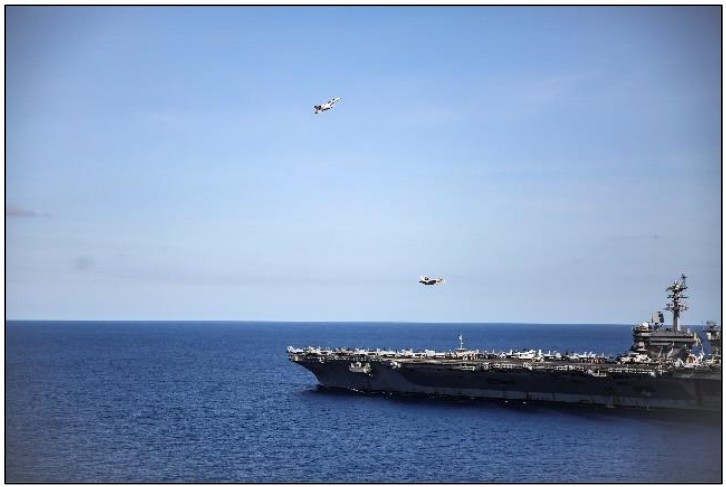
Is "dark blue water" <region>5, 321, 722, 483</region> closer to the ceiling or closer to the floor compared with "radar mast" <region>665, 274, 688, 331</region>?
closer to the floor

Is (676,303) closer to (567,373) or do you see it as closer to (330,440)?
(567,373)

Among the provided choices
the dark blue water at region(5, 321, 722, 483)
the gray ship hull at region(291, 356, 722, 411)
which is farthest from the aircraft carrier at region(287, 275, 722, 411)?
the dark blue water at region(5, 321, 722, 483)

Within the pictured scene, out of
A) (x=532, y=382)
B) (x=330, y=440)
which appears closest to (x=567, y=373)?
(x=532, y=382)

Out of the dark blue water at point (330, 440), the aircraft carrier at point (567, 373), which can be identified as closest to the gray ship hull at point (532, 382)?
the aircraft carrier at point (567, 373)

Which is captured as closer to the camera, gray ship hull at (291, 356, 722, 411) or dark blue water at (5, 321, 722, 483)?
dark blue water at (5, 321, 722, 483)

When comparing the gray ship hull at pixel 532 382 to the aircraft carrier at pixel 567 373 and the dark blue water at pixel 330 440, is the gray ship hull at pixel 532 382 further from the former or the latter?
the dark blue water at pixel 330 440

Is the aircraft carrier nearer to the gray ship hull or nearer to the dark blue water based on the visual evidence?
the gray ship hull
